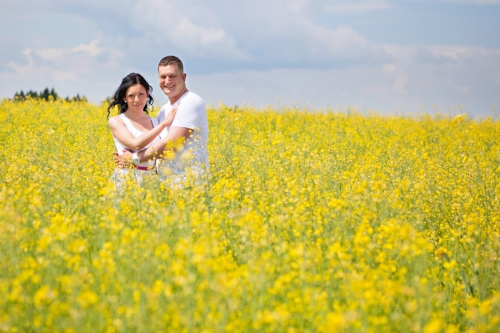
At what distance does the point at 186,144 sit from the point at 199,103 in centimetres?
50

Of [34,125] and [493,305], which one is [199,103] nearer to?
[493,305]

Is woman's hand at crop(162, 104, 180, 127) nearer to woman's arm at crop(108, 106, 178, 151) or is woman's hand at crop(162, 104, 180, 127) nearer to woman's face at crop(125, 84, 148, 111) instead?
woman's arm at crop(108, 106, 178, 151)

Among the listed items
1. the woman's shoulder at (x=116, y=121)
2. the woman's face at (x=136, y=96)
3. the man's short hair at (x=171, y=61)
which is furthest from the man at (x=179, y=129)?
the woman's shoulder at (x=116, y=121)

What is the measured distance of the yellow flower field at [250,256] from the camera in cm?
281

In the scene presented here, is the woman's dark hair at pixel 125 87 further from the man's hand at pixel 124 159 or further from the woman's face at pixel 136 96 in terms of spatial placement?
the man's hand at pixel 124 159

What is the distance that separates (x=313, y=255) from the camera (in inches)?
134

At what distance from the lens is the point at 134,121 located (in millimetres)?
6402

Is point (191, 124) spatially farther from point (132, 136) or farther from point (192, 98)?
point (132, 136)

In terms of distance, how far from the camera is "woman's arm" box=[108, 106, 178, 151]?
583 cm

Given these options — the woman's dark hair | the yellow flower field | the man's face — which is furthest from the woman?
the yellow flower field

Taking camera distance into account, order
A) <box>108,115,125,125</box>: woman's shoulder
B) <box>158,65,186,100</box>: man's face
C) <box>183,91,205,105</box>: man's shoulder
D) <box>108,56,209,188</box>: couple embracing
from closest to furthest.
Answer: <box>108,56,209,188</box>: couple embracing < <box>183,91,205,105</box>: man's shoulder < <box>158,65,186,100</box>: man's face < <box>108,115,125,125</box>: woman's shoulder

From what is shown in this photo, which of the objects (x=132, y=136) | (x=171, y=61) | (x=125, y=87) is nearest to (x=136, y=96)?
(x=125, y=87)

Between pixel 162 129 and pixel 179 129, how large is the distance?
260 millimetres

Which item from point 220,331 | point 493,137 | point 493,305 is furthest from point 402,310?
point 493,137
